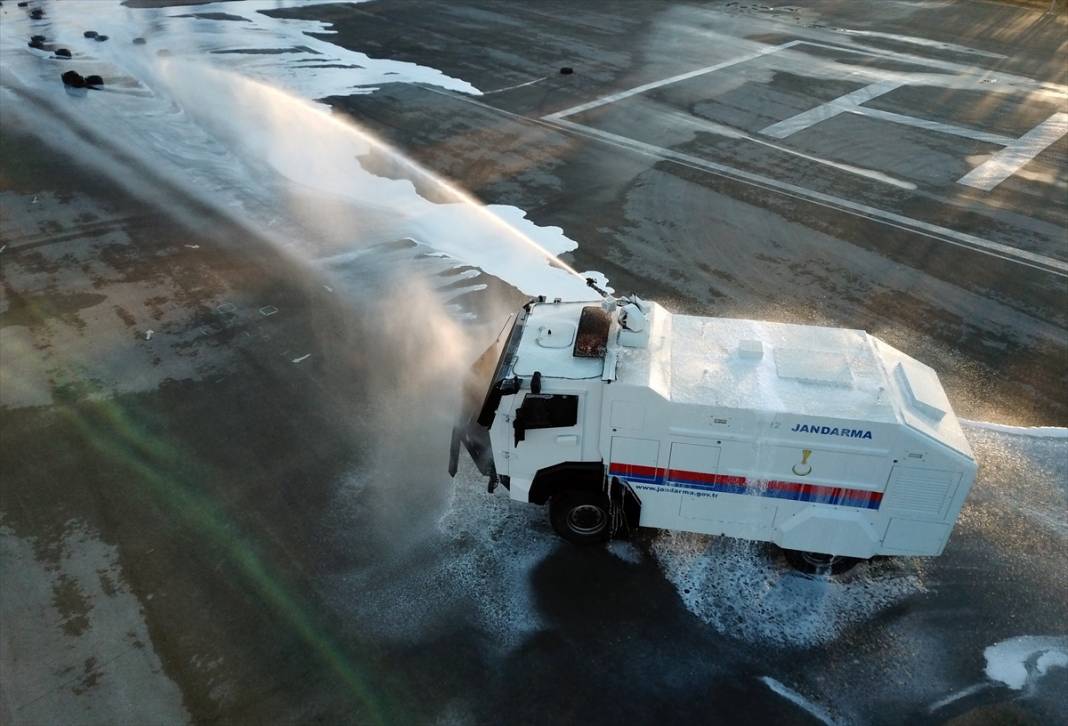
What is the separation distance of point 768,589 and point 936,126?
20.7 meters

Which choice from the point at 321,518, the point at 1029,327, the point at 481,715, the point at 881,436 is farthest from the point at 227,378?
the point at 1029,327

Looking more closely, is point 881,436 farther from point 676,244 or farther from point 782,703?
point 676,244

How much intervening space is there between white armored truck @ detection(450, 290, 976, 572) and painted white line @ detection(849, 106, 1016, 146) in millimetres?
18304

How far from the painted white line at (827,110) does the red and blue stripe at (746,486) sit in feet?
57.6

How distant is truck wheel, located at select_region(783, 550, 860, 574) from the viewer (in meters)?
8.51

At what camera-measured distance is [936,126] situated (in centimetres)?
2303

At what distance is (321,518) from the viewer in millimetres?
9633

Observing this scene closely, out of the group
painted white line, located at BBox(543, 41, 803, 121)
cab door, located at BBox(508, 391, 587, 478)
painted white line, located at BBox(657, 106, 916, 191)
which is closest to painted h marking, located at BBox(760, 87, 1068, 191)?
painted white line, located at BBox(657, 106, 916, 191)

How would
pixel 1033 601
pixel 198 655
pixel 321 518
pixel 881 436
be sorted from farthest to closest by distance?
pixel 321 518 → pixel 1033 601 → pixel 198 655 → pixel 881 436

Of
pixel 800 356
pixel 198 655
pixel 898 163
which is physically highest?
pixel 800 356

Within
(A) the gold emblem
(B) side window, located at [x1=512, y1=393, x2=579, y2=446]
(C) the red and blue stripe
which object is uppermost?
(B) side window, located at [x1=512, y1=393, x2=579, y2=446]

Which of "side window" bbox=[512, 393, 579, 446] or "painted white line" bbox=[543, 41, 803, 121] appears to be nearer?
"side window" bbox=[512, 393, 579, 446]

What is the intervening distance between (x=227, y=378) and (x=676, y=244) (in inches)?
402

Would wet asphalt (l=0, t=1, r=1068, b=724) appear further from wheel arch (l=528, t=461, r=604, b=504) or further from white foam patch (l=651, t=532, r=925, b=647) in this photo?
wheel arch (l=528, t=461, r=604, b=504)
